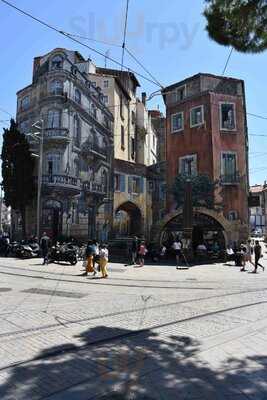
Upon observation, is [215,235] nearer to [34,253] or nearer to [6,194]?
[34,253]

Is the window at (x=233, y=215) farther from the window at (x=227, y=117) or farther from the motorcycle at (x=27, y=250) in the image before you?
the motorcycle at (x=27, y=250)

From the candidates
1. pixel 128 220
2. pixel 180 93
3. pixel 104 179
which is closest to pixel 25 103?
pixel 104 179

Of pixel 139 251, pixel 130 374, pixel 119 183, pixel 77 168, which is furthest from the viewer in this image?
pixel 119 183

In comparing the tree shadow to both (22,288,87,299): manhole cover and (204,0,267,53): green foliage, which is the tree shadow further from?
(204,0,267,53): green foliage

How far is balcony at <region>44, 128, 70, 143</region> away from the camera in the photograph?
3033cm

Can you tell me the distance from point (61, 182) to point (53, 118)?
19.5ft

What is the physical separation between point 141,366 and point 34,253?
19.8 metres

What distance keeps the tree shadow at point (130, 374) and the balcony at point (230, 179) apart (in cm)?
2256

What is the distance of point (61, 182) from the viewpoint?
2947cm

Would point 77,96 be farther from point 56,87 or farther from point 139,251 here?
point 139,251

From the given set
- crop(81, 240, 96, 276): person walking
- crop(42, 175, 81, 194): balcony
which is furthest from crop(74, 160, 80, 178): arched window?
crop(81, 240, 96, 276): person walking

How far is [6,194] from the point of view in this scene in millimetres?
30125

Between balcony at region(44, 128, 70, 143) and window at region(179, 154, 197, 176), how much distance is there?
9.71 metres

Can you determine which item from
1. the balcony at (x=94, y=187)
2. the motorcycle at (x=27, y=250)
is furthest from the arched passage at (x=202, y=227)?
the balcony at (x=94, y=187)
